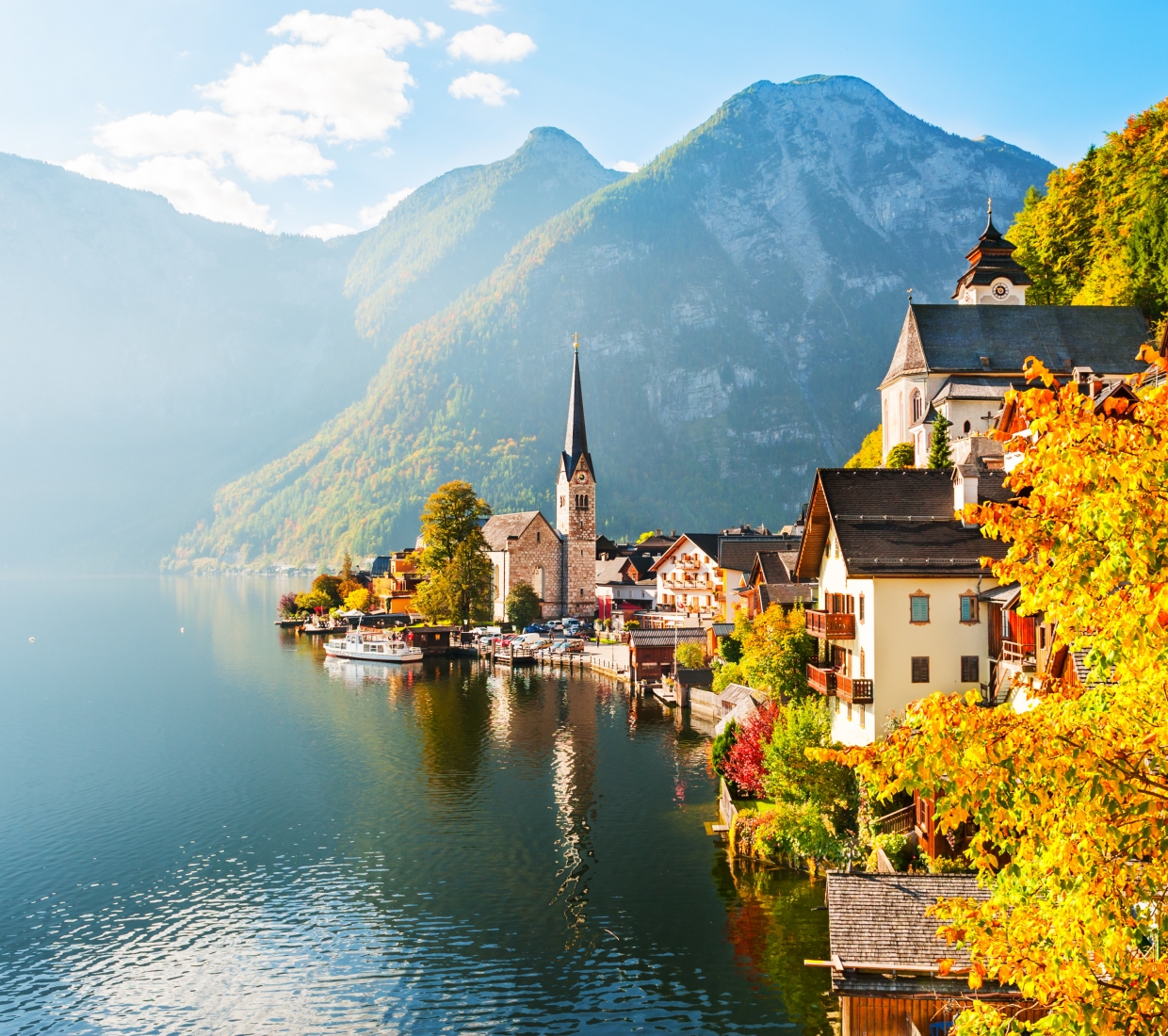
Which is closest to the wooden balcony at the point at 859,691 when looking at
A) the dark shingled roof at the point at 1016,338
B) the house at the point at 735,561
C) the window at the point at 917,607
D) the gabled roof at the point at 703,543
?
the window at the point at 917,607

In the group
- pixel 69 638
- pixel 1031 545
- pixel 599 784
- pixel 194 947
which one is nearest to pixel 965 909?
pixel 1031 545

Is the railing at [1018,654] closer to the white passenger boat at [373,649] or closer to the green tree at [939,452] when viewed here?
the green tree at [939,452]

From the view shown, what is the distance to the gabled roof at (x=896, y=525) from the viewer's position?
34500mm

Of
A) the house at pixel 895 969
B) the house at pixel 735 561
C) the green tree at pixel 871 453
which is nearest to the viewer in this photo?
the house at pixel 895 969

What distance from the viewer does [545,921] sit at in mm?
31703

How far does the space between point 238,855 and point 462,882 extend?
437 inches

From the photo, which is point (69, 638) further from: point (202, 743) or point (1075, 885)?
point (1075, 885)

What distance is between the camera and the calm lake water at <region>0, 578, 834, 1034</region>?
2623cm

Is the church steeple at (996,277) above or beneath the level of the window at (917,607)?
above

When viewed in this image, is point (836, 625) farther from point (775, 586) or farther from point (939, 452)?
point (939, 452)

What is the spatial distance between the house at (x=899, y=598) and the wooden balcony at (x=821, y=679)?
3.6 inches

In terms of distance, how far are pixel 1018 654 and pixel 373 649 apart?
85.9 metres

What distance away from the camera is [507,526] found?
447ft

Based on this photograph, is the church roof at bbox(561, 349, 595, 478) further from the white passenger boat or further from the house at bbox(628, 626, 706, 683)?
the house at bbox(628, 626, 706, 683)
